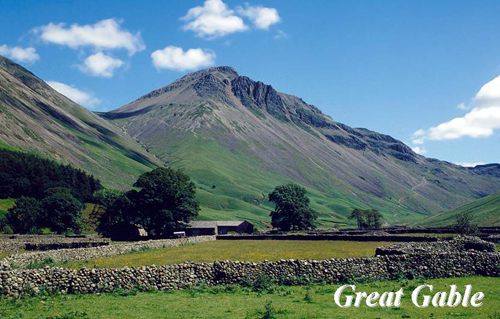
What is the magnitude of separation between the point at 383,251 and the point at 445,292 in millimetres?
11350

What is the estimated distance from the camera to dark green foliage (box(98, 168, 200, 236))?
295 ft

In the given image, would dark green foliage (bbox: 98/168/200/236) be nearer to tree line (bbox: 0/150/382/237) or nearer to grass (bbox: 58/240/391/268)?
tree line (bbox: 0/150/382/237)

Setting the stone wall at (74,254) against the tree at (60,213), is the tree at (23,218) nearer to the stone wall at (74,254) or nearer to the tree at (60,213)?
the tree at (60,213)

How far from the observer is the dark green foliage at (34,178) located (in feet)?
433

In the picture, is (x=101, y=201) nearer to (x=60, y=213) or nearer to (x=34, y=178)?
(x=34, y=178)

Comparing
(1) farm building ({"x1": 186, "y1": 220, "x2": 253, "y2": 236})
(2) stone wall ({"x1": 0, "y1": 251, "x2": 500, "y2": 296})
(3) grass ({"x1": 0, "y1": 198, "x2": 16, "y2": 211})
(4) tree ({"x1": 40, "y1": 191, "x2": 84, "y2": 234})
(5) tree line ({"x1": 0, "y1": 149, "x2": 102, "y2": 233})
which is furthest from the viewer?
(1) farm building ({"x1": 186, "y1": 220, "x2": 253, "y2": 236})

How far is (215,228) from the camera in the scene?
5595 inches

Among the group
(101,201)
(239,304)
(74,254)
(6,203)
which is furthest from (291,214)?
(239,304)

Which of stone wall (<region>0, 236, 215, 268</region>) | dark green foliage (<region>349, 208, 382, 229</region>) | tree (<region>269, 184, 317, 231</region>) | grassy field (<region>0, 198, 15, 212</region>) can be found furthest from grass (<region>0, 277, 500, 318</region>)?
dark green foliage (<region>349, 208, 382, 229</region>)

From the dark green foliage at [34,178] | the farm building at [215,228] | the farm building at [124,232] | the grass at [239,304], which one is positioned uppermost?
the dark green foliage at [34,178]

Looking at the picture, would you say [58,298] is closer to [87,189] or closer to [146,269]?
[146,269]

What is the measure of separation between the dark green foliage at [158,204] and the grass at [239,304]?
64896 mm

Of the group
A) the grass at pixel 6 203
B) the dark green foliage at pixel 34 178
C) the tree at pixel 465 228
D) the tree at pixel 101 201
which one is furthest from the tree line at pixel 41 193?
the tree at pixel 465 228

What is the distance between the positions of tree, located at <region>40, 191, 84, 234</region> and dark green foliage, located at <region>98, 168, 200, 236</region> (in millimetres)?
19484
